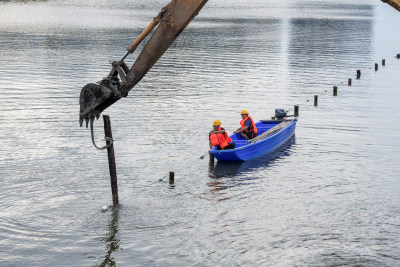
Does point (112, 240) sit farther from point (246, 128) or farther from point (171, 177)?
point (246, 128)

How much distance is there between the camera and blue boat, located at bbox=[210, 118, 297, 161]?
29.8 meters

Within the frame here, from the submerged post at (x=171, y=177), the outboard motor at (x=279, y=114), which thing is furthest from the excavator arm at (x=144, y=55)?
the outboard motor at (x=279, y=114)

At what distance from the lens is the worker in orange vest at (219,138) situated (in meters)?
29.5

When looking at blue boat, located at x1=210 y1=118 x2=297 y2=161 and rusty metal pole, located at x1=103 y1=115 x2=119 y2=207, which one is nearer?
rusty metal pole, located at x1=103 y1=115 x2=119 y2=207

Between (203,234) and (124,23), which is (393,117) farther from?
(124,23)

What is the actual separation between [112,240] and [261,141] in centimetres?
1259

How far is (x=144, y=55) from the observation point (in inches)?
672

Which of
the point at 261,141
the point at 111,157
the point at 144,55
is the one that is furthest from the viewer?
the point at 261,141

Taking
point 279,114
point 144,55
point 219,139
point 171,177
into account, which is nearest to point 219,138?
point 219,139

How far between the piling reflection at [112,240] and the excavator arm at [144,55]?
4.75 m

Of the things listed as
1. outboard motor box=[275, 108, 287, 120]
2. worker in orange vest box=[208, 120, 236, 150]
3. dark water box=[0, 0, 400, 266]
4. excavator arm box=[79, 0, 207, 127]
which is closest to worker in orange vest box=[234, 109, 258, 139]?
dark water box=[0, 0, 400, 266]

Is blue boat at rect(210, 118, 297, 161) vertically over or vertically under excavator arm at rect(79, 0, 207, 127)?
under

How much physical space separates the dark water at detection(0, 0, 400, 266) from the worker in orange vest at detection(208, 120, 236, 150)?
3.79 ft

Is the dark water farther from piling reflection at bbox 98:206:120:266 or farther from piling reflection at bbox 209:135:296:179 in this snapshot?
piling reflection at bbox 209:135:296:179
